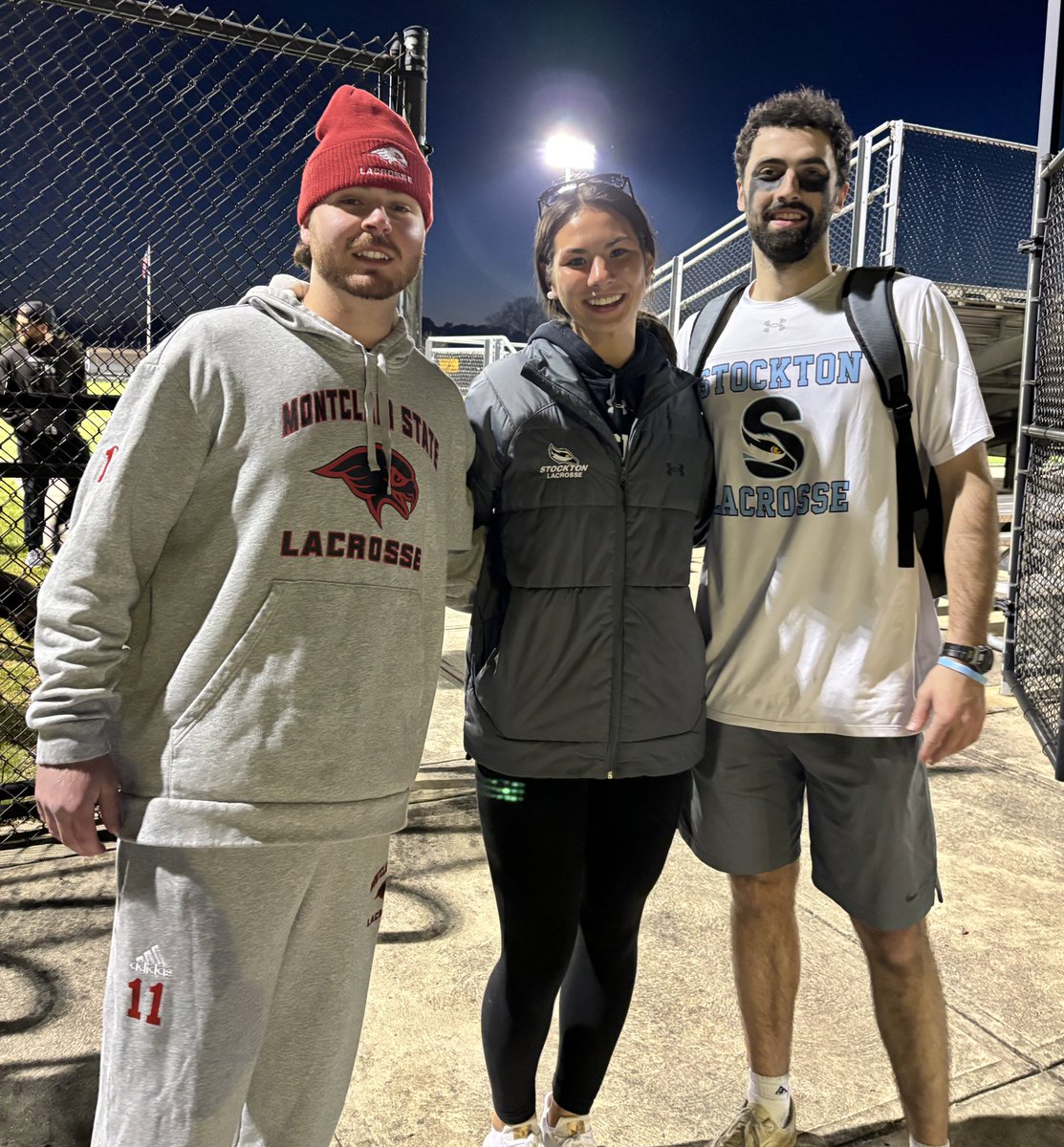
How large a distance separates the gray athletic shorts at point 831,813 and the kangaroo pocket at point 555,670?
1.53ft

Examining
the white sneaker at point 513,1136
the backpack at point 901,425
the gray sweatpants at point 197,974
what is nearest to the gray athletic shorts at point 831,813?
the backpack at point 901,425

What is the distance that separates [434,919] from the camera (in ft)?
10.3

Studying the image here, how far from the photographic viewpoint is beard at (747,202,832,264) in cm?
221

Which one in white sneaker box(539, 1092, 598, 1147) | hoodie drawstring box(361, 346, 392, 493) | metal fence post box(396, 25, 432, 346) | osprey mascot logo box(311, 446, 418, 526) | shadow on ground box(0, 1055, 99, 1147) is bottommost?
shadow on ground box(0, 1055, 99, 1147)

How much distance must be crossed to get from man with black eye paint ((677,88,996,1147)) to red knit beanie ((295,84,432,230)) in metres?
0.92

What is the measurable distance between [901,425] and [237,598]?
4.94ft

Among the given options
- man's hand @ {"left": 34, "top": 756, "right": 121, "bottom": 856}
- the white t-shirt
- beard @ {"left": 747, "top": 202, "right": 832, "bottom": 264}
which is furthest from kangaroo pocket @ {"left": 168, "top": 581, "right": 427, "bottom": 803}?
beard @ {"left": 747, "top": 202, "right": 832, "bottom": 264}

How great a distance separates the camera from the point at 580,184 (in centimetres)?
210

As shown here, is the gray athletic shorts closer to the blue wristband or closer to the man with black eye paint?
the man with black eye paint

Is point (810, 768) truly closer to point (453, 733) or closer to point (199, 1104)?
point (199, 1104)

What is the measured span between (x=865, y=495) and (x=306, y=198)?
4.52ft

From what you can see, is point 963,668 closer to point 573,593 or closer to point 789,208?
point 573,593

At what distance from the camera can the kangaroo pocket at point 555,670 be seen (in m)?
1.92

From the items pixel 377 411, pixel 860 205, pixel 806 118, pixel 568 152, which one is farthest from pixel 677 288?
pixel 377 411
